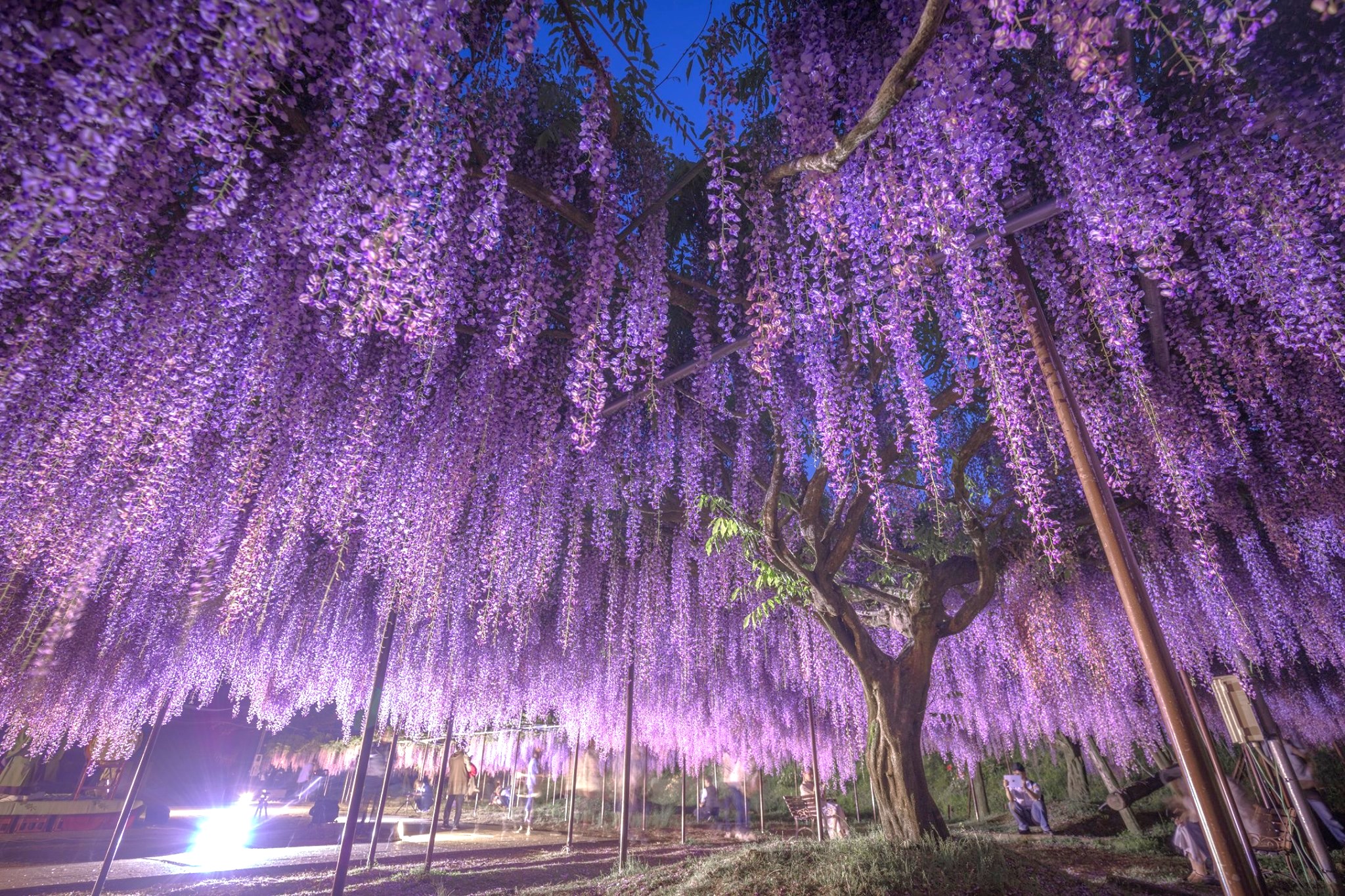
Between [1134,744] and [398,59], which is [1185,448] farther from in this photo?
[1134,744]

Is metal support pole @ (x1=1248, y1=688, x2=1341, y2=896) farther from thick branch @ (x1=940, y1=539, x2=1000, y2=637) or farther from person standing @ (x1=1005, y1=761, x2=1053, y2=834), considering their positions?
person standing @ (x1=1005, y1=761, x2=1053, y2=834)

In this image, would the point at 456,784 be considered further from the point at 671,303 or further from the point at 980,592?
the point at 671,303

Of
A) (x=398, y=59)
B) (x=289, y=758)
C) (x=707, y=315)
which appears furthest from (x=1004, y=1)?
(x=289, y=758)

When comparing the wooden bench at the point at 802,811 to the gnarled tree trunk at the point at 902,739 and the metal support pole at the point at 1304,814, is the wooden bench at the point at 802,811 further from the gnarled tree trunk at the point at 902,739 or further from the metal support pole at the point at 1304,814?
the metal support pole at the point at 1304,814

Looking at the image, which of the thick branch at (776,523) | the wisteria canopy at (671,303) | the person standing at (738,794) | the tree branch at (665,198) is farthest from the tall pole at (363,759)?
the person standing at (738,794)

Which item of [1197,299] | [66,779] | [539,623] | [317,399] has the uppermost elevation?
[1197,299]

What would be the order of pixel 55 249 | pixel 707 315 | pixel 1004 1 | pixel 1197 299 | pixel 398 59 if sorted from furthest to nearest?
pixel 707 315 < pixel 1197 299 < pixel 55 249 < pixel 398 59 < pixel 1004 1

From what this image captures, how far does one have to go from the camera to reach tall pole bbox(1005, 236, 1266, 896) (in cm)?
164

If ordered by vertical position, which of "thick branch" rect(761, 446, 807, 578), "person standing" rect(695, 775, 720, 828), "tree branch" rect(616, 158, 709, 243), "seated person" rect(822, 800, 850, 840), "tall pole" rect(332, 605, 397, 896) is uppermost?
"tree branch" rect(616, 158, 709, 243)

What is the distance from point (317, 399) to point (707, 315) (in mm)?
3138

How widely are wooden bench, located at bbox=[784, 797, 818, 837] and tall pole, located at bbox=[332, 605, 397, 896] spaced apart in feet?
24.0

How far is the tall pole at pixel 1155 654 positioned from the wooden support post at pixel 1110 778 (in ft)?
33.2

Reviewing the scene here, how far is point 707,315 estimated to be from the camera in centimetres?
441

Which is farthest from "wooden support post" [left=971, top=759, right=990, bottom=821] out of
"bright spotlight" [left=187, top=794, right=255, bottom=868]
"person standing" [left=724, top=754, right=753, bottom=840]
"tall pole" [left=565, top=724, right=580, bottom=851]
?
"bright spotlight" [left=187, top=794, right=255, bottom=868]
